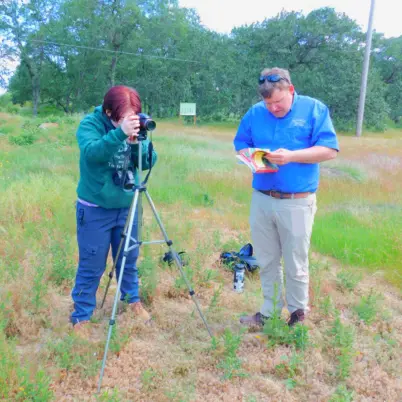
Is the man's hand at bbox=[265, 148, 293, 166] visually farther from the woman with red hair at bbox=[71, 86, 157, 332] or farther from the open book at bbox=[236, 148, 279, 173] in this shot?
the woman with red hair at bbox=[71, 86, 157, 332]

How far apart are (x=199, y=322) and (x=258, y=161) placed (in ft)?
4.66

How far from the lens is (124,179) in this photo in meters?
2.68

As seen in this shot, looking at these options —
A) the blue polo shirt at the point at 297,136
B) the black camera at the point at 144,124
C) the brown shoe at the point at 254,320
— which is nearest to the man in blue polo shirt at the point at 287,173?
the blue polo shirt at the point at 297,136

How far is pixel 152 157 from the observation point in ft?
9.34

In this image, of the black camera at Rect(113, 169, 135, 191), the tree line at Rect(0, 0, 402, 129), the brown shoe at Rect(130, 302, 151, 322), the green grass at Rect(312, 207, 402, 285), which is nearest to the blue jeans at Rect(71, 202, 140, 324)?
the black camera at Rect(113, 169, 135, 191)

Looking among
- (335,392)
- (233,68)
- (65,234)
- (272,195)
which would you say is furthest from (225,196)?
(233,68)

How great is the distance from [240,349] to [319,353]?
0.55m

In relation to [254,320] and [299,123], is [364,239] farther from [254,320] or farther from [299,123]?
[299,123]

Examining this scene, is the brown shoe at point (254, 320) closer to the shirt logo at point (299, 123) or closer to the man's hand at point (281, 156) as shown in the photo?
the man's hand at point (281, 156)

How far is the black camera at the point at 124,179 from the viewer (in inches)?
105

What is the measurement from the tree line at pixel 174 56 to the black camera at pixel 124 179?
29.7 m

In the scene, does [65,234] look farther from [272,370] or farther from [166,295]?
[272,370]

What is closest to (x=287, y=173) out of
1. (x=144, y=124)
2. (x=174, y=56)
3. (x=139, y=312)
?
(x=144, y=124)

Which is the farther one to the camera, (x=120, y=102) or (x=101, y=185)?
(x=101, y=185)
